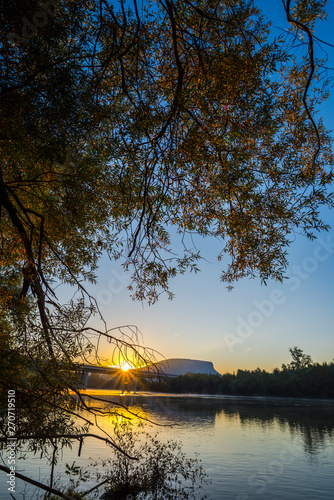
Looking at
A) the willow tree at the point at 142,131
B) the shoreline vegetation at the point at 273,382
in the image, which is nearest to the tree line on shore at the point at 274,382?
the shoreline vegetation at the point at 273,382

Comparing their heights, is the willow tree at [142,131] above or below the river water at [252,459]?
above

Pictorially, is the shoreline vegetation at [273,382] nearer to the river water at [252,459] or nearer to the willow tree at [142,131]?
the river water at [252,459]

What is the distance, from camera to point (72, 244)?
631cm

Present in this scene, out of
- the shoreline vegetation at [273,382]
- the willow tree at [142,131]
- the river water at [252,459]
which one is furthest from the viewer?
the shoreline vegetation at [273,382]

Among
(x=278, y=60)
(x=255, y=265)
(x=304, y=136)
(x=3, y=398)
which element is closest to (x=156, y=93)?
(x=278, y=60)

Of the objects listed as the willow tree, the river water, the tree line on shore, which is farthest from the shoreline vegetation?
the willow tree

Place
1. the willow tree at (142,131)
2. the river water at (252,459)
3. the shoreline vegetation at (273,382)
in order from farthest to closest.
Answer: the shoreline vegetation at (273,382) < the river water at (252,459) < the willow tree at (142,131)

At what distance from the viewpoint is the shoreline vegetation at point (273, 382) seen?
315 feet

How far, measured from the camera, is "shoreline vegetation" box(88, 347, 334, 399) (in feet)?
315

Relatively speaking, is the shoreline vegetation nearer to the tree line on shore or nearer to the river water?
the tree line on shore

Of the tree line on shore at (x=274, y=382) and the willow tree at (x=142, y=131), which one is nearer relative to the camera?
the willow tree at (x=142, y=131)

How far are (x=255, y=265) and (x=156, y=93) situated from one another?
111 inches

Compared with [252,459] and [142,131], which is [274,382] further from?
[142,131]

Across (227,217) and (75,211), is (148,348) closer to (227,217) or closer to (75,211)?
(227,217)
